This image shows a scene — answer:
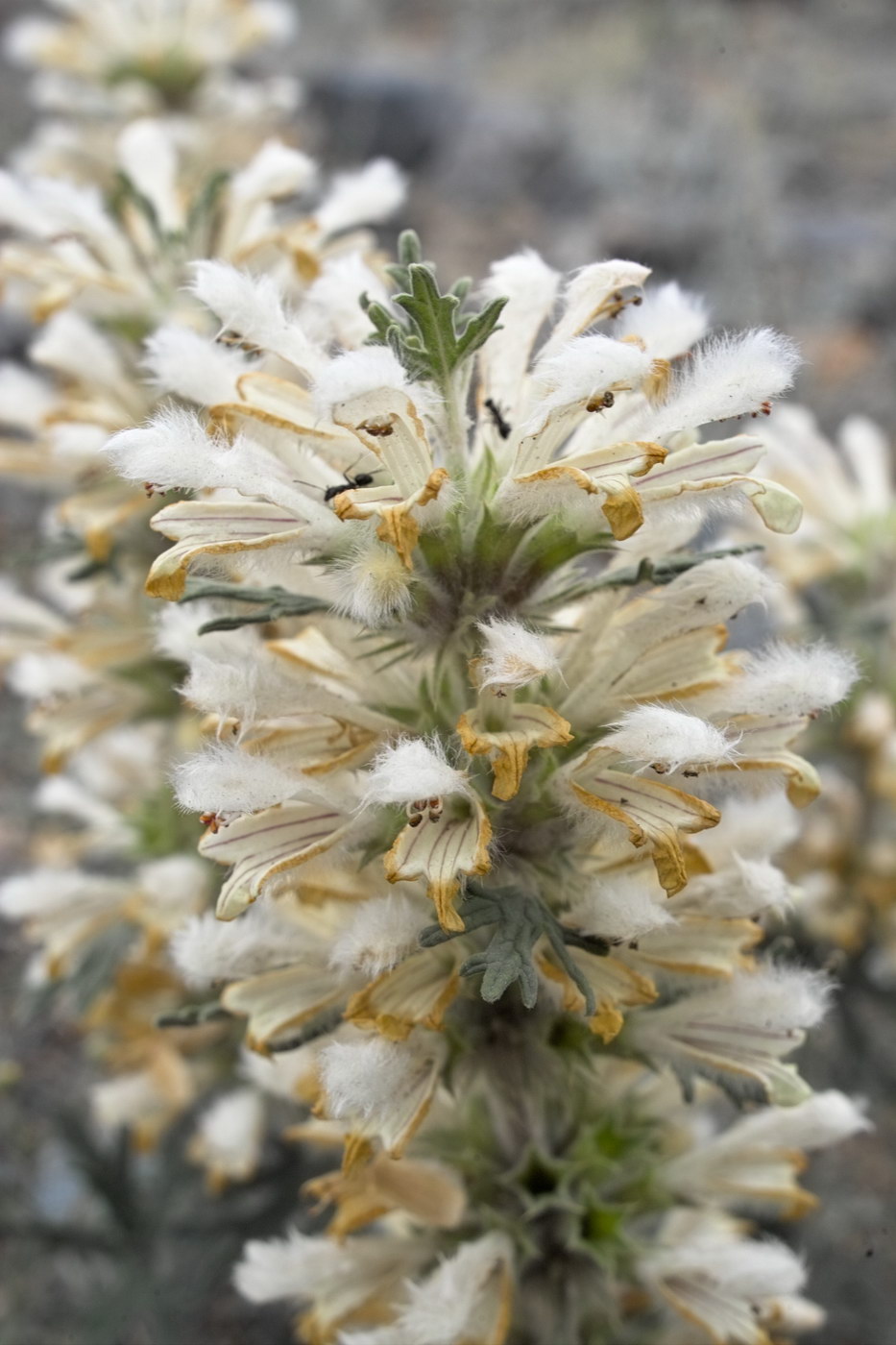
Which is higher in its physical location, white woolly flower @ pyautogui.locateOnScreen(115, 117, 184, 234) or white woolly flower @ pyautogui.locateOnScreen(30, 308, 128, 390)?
white woolly flower @ pyautogui.locateOnScreen(115, 117, 184, 234)

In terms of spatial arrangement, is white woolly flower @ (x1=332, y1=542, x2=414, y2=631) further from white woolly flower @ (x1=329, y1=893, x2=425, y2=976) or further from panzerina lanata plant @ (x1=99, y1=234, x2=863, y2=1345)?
white woolly flower @ (x1=329, y1=893, x2=425, y2=976)

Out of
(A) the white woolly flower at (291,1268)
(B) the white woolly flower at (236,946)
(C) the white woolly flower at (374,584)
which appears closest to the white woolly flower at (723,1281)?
(A) the white woolly flower at (291,1268)

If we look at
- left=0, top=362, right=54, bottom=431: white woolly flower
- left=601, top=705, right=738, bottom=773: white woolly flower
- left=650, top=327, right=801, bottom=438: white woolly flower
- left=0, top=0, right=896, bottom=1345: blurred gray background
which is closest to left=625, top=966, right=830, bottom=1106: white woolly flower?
left=601, top=705, right=738, bottom=773: white woolly flower

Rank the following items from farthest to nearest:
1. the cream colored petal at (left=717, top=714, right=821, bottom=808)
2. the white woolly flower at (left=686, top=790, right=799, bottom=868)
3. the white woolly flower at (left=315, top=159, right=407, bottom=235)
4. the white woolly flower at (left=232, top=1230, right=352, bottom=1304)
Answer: the white woolly flower at (left=315, top=159, right=407, bottom=235) → the white woolly flower at (left=232, top=1230, right=352, bottom=1304) → the white woolly flower at (left=686, top=790, right=799, bottom=868) → the cream colored petal at (left=717, top=714, right=821, bottom=808)

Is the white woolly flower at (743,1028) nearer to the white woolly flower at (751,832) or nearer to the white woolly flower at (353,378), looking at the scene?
the white woolly flower at (751,832)

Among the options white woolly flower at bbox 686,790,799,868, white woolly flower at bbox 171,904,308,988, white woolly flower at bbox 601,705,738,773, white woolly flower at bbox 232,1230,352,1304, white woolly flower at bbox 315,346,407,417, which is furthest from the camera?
white woolly flower at bbox 232,1230,352,1304

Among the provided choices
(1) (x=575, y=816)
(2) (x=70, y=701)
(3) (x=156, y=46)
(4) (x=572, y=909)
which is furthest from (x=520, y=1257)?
(3) (x=156, y=46)

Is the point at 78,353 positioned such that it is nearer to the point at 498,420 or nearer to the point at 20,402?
the point at 20,402
